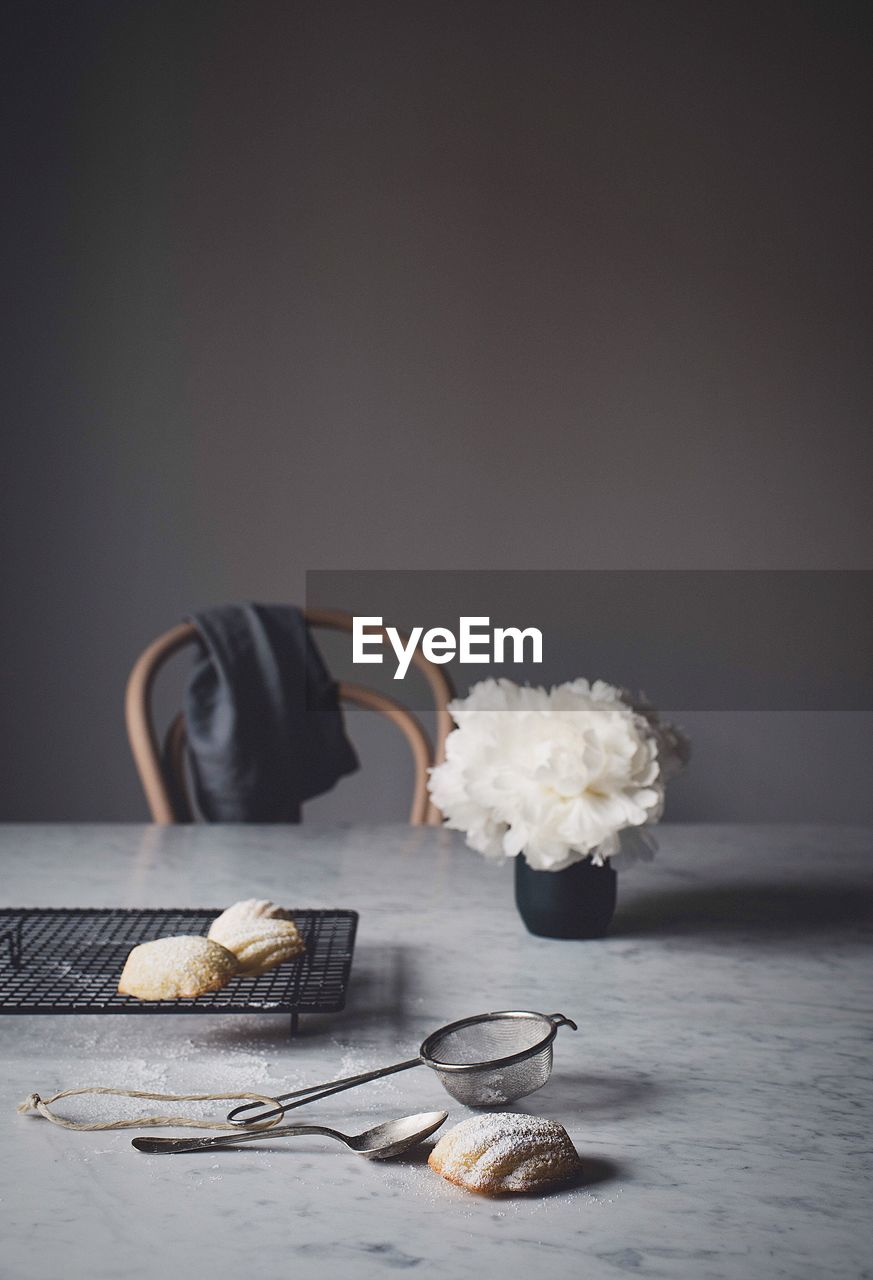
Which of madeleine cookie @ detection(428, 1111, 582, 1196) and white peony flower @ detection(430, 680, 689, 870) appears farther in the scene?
white peony flower @ detection(430, 680, 689, 870)

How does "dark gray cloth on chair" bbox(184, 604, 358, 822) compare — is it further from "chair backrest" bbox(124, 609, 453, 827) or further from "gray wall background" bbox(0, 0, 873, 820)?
"gray wall background" bbox(0, 0, 873, 820)

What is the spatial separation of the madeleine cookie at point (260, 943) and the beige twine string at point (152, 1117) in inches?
5.6

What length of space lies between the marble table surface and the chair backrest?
40 cm

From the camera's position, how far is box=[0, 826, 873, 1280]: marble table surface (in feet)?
1.83

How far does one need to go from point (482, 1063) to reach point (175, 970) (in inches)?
8.6

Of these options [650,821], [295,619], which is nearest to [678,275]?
[295,619]

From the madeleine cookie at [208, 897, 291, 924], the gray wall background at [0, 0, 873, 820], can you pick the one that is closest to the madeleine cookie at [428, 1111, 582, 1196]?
the madeleine cookie at [208, 897, 291, 924]

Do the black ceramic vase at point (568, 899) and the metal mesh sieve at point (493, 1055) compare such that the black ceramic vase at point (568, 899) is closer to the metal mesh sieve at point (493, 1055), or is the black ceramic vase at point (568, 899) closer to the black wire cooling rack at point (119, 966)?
the black wire cooling rack at point (119, 966)

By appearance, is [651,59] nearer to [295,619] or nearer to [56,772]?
[295,619]

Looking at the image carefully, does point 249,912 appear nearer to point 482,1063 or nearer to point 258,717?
point 482,1063

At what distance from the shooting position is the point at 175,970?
0.79 metres

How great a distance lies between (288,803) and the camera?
1.89 m

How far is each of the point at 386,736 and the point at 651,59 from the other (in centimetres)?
172

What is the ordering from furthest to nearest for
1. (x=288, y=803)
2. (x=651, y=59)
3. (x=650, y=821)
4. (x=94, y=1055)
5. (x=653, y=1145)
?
(x=651, y=59)
(x=288, y=803)
(x=650, y=821)
(x=94, y=1055)
(x=653, y=1145)
